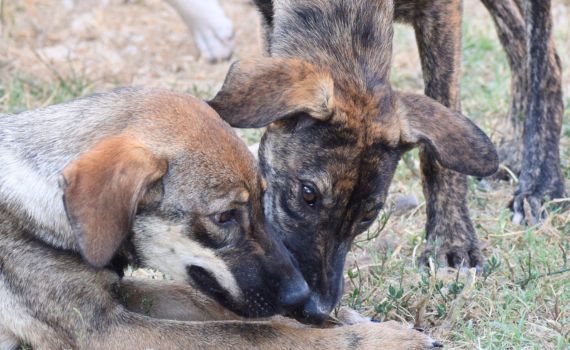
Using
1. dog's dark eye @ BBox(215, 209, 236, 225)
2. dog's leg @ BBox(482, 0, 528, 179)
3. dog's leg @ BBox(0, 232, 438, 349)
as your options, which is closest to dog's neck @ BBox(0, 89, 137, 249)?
dog's leg @ BBox(0, 232, 438, 349)

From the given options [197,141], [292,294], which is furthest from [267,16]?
[292,294]

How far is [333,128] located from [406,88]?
Result: 3761 mm

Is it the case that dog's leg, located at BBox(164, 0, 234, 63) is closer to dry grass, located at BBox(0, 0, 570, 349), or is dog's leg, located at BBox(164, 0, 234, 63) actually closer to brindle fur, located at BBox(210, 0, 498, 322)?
dry grass, located at BBox(0, 0, 570, 349)

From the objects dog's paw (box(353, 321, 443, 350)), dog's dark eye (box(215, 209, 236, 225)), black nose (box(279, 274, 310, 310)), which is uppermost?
dog's dark eye (box(215, 209, 236, 225))

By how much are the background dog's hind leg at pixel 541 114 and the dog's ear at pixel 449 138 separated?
5.37 ft

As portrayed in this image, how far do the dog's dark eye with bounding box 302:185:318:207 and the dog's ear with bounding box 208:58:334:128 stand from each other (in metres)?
0.32

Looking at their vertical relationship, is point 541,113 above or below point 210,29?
above

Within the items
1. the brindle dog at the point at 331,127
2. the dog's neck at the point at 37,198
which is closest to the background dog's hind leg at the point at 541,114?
the brindle dog at the point at 331,127

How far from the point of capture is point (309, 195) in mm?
5238

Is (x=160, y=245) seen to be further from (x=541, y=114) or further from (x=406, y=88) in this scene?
(x=406, y=88)

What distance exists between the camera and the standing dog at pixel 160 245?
473 centimetres

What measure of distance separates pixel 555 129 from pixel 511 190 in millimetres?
482

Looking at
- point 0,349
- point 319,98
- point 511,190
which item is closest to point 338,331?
point 319,98

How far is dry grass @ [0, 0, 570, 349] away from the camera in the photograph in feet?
17.5
